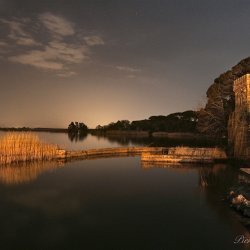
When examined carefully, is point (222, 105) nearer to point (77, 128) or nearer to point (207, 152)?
point (207, 152)

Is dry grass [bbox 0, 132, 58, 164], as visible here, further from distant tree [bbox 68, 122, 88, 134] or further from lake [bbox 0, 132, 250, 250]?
distant tree [bbox 68, 122, 88, 134]

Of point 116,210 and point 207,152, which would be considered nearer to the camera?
point 116,210

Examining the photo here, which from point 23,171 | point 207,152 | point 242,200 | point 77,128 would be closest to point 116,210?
point 242,200

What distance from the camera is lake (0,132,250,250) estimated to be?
10.3 m

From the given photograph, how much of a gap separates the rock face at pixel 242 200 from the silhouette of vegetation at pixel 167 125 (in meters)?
61.9

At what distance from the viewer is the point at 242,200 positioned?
42.5 feet

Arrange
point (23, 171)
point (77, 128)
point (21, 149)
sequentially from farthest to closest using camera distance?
point (77, 128) → point (21, 149) → point (23, 171)

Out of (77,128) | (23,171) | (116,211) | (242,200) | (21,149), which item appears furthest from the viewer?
(77,128)

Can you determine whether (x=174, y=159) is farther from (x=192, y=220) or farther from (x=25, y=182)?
(x=192, y=220)

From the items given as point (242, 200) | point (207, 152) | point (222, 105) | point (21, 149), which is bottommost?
point (242, 200)

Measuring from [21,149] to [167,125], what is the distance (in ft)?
232

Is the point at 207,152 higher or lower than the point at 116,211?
higher

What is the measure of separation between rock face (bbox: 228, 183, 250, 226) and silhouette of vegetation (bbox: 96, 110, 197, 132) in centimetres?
6192

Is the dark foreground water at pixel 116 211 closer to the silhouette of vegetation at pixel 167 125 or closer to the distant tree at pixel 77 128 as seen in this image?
the silhouette of vegetation at pixel 167 125
